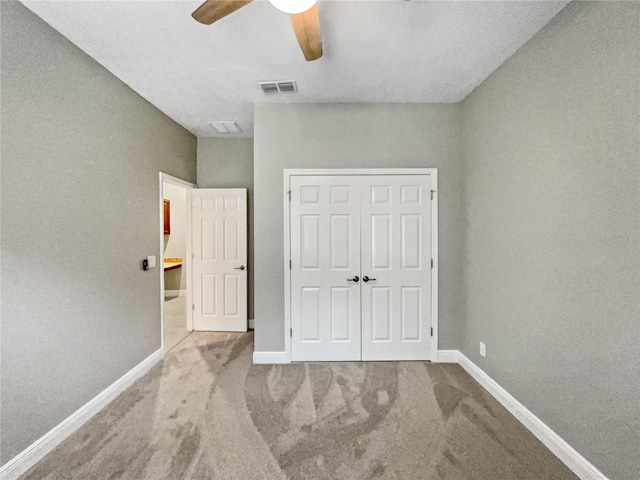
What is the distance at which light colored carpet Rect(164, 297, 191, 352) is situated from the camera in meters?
3.63

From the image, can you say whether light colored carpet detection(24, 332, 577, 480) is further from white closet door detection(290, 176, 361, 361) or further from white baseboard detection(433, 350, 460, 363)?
white closet door detection(290, 176, 361, 361)

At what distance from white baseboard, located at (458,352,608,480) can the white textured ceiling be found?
2.62m

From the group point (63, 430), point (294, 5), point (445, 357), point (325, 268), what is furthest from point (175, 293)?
point (294, 5)

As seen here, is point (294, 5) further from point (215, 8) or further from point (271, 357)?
point (271, 357)

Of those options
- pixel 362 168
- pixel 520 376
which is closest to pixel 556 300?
pixel 520 376

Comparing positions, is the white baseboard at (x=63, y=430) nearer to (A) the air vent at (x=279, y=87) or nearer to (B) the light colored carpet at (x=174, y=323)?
(B) the light colored carpet at (x=174, y=323)

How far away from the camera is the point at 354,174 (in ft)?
9.61

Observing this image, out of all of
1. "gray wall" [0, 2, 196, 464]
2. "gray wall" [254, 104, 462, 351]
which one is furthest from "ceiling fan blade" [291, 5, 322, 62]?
"gray wall" [0, 2, 196, 464]

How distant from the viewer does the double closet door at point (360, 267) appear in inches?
116

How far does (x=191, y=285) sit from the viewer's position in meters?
3.94

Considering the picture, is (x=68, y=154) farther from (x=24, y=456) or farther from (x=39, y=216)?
(x=24, y=456)

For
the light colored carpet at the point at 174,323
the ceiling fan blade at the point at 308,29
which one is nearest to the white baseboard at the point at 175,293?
the light colored carpet at the point at 174,323

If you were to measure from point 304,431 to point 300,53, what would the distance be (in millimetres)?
2742

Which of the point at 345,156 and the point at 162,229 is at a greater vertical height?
the point at 345,156
